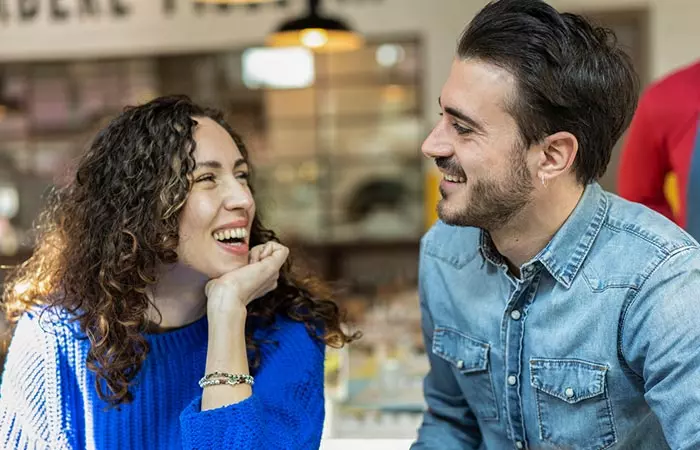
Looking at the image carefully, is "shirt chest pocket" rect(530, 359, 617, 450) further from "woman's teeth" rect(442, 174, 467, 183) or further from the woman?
the woman

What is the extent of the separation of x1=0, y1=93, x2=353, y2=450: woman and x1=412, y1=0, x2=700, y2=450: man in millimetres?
452

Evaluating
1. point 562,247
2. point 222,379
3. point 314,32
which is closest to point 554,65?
point 562,247

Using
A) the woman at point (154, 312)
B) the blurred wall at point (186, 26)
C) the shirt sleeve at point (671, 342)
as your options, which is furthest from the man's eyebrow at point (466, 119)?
the blurred wall at point (186, 26)

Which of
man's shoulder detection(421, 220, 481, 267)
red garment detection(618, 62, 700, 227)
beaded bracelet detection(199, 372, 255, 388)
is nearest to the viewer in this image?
beaded bracelet detection(199, 372, 255, 388)

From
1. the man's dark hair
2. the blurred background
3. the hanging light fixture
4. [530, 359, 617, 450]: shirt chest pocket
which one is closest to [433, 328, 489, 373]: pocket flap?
[530, 359, 617, 450]: shirt chest pocket

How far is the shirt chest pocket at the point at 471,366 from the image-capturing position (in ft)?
5.55

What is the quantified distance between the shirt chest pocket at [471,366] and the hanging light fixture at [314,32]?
228cm

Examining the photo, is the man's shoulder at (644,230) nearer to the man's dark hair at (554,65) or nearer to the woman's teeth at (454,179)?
the man's dark hair at (554,65)

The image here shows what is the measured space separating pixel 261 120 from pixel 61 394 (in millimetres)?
5512

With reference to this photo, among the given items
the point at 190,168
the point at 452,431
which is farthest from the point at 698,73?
the point at 190,168

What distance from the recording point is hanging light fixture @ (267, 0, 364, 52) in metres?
3.76

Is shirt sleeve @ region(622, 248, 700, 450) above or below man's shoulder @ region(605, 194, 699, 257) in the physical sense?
below

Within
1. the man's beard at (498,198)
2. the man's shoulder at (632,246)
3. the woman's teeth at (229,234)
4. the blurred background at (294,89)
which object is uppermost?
the man's beard at (498,198)

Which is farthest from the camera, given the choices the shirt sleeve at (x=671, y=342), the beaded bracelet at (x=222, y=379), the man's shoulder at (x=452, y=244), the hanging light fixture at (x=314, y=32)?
the hanging light fixture at (x=314, y=32)
